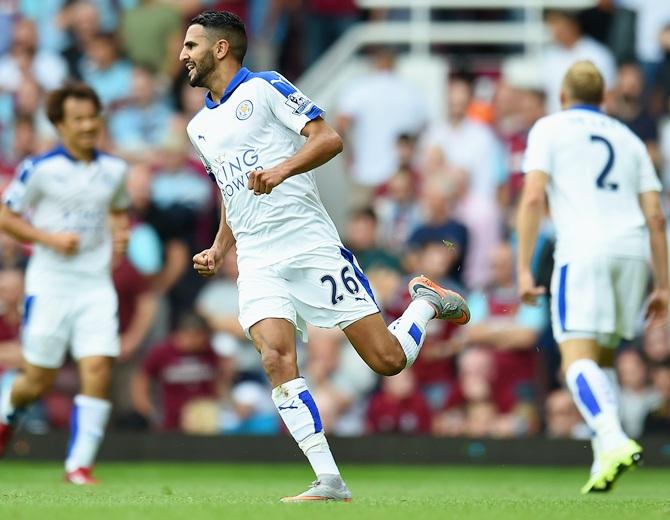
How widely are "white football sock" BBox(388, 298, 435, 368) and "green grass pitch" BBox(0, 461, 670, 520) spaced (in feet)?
2.46

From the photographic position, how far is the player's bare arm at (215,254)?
7.70m

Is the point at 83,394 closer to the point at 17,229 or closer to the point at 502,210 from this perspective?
the point at 17,229

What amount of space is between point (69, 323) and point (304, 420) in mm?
3451

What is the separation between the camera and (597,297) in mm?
8773

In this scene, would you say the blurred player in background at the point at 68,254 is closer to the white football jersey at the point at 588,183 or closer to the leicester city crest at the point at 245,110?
the leicester city crest at the point at 245,110

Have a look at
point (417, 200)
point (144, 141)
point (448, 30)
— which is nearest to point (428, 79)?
point (448, 30)

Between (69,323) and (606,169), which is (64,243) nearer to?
(69,323)

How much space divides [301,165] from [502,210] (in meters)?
7.29

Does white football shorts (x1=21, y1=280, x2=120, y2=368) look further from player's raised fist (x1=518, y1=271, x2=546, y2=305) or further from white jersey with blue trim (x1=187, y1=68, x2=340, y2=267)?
player's raised fist (x1=518, y1=271, x2=546, y2=305)

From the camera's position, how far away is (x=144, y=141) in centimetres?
1539

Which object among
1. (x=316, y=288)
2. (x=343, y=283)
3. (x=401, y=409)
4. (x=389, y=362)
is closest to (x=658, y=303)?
(x=389, y=362)

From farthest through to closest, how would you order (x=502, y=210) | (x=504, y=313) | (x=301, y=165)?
(x=502, y=210)
(x=504, y=313)
(x=301, y=165)

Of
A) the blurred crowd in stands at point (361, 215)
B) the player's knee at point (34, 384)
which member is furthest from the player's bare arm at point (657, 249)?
the player's knee at point (34, 384)

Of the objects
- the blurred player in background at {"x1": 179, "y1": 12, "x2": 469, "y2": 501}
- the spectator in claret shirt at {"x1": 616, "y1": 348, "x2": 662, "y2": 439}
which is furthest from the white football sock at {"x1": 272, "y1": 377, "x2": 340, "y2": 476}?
the spectator in claret shirt at {"x1": 616, "y1": 348, "x2": 662, "y2": 439}
